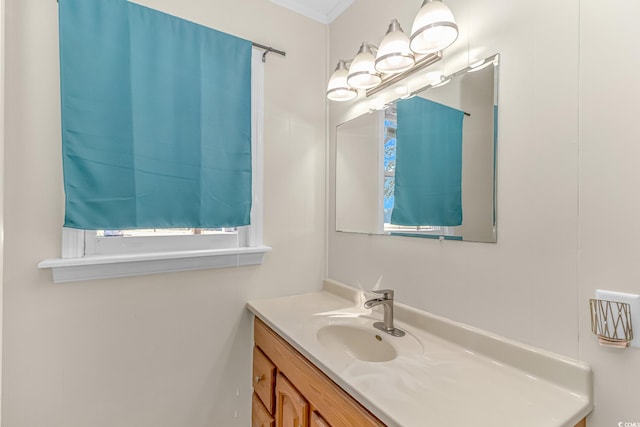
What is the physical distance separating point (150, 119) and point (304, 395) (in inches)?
48.4

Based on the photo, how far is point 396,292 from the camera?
129 cm

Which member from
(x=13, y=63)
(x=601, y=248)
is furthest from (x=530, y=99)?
(x=13, y=63)

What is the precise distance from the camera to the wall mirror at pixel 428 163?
986mm

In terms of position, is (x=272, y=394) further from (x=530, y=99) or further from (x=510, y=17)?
(x=510, y=17)

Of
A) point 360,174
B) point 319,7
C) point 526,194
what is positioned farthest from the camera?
point 319,7

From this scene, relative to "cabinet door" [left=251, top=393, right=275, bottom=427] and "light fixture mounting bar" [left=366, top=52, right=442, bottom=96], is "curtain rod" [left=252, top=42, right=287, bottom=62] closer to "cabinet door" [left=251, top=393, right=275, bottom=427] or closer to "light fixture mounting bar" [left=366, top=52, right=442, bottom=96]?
"light fixture mounting bar" [left=366, top=52, right=442, bottom=96]

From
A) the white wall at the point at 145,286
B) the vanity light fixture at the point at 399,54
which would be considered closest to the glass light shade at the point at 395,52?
the vanity light fixture at the point at 399,54

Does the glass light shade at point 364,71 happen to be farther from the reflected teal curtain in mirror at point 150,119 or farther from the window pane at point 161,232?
the window pane at point 161,232

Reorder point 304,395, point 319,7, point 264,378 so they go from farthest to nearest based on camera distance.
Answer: point 319,7 → point 264,378 → point 304,395

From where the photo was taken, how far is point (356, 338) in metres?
1.25

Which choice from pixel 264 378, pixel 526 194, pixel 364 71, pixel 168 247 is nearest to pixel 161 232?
pixel 168 247

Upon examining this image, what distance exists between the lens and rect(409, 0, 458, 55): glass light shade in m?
0.95

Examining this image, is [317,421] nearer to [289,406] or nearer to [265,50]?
[289,406]

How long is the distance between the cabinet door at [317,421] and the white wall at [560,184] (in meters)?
0.56
